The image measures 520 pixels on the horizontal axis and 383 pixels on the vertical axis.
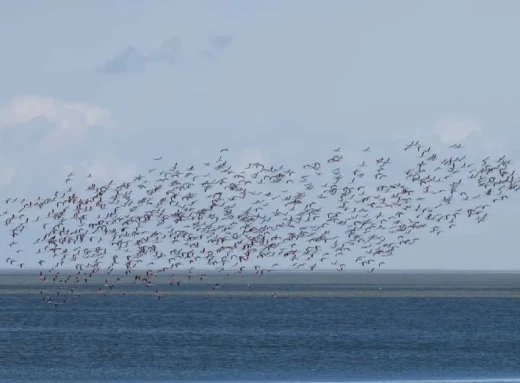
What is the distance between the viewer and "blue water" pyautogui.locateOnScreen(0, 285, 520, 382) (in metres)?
56.3

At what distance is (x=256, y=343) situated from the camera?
237 ft

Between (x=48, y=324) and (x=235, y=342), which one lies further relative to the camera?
(x=48, y=324)

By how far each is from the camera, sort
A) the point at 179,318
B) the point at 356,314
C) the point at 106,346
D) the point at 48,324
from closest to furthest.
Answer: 1. the point at 106,346
2. the point at 48,324
3. the point at 179,318
4. the point at 356,314

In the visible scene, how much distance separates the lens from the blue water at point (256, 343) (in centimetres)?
5634

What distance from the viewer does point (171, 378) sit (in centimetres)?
5375

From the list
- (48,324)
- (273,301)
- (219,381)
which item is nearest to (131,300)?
(273,301)

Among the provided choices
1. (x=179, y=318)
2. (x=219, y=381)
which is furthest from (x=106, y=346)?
(x=179, y=318)

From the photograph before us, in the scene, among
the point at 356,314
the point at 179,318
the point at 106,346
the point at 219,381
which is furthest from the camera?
the point at 356,314

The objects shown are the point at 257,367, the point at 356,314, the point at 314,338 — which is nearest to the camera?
the point at 257,367

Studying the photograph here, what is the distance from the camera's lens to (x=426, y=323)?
308 ft

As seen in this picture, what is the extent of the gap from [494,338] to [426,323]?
50.0 ft

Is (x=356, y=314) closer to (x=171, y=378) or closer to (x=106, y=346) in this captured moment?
(x=106, y=346)

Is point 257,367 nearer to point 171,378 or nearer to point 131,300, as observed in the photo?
point 171,378

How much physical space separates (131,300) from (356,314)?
3832 cm
